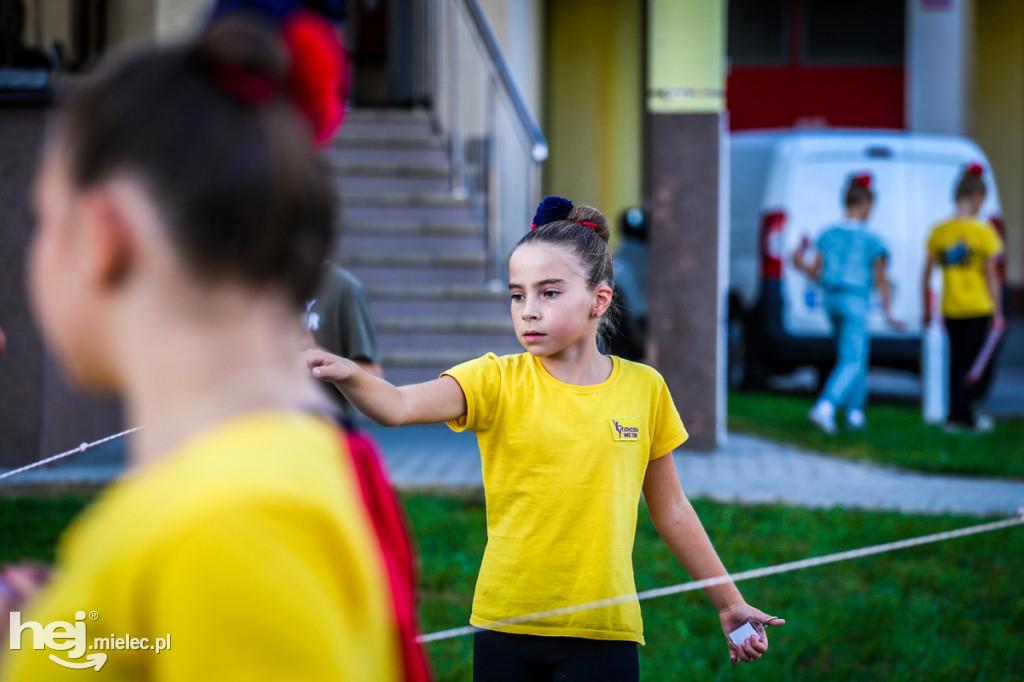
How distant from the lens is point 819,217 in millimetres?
10539

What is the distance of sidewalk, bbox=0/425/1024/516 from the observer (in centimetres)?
644

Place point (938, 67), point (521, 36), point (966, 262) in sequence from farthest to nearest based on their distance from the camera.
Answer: point (938, 67) < point (521, 36) < point (966, 262)

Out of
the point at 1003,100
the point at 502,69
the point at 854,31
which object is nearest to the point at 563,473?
the point at 502,69

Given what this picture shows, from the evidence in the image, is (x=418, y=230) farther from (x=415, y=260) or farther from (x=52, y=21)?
(x=52, y=21)

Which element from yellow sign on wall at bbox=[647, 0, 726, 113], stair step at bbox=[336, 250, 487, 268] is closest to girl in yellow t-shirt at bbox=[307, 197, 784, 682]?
yellow sign on wall at bbox=[647, 0, 726, 113]

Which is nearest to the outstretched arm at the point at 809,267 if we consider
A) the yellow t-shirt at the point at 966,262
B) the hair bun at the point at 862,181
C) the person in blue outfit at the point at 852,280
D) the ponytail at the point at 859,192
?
the person in blue outfit at the point at 852,280

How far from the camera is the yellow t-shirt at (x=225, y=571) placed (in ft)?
3.09

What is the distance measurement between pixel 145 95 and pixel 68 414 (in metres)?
6.65

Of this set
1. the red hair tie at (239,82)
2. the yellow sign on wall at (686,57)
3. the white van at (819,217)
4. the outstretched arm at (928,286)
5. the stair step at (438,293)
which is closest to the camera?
the red hair tie at (239,82)

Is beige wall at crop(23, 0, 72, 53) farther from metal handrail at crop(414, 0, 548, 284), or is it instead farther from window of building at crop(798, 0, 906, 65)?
window of building at crop(798, 0, 906, 65)

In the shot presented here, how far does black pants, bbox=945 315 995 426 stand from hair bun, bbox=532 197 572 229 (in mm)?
7304

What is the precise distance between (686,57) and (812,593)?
4.26 metres

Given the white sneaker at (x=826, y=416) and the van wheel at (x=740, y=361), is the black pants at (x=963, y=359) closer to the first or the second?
the white sneaker at (x=826, y=416)

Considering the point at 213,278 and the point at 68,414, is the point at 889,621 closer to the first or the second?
the point at 213,278
